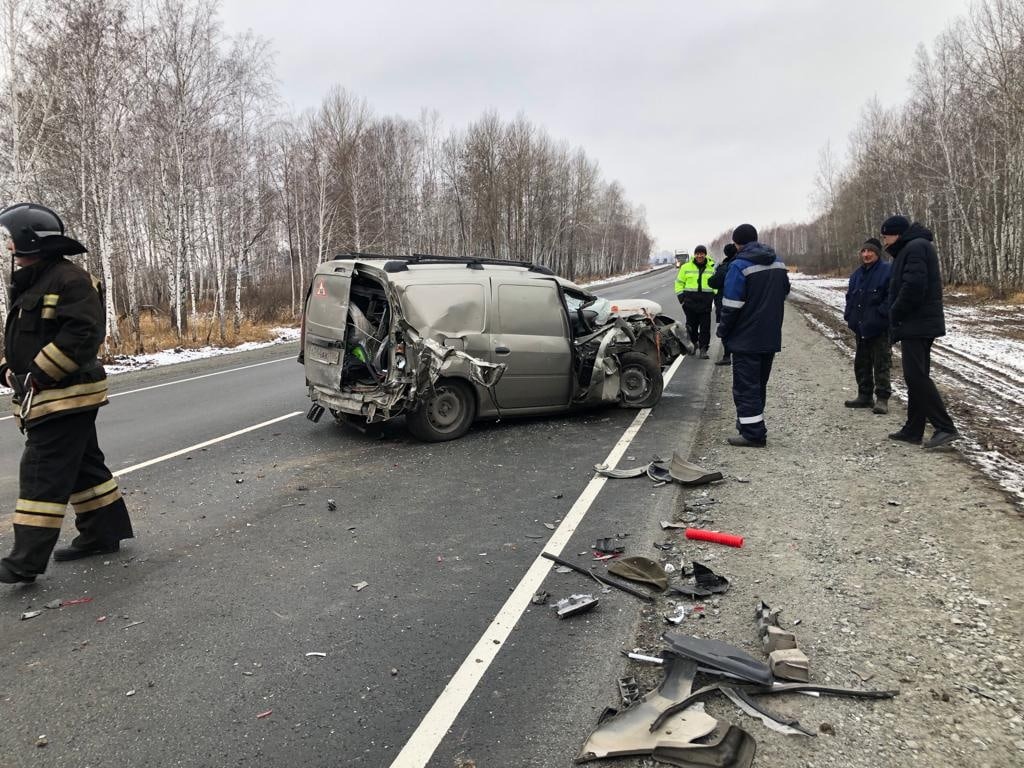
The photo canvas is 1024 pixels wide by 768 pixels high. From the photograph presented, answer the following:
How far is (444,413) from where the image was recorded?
7.27m

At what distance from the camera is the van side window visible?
7.62 meters

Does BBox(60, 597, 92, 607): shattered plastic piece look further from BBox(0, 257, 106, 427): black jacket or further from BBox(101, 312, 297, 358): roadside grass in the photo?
BBox(101, 312, 297, 358): roadside grass

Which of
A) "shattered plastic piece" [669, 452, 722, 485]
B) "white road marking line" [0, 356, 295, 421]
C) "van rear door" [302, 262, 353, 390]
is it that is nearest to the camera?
"shattered plastic piece" [669, 452, 722, 485]

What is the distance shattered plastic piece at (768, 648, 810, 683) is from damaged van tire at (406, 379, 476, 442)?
Answer: 4696 millimetres

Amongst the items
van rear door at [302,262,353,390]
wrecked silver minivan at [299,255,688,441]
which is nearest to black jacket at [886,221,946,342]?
wrecked silver minivan at [299,255,688,441]

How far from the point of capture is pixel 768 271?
21.6 ft

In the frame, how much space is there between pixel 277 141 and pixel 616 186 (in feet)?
230

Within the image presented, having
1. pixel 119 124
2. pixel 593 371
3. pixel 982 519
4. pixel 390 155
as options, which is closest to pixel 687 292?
pixel 593 371

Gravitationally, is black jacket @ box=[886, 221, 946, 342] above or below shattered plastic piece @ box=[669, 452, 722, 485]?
above

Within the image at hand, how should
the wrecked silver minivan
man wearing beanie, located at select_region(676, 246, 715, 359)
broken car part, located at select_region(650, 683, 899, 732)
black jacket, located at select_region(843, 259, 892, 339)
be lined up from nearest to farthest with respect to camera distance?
broken car part, located at select_region(650, 683, 899, 732)
the wrecked silver minivan
black jacket, located at select_region(843, 259, 892, 339)
man wearing beanie, located at select_region(676, 246, 715, 359)

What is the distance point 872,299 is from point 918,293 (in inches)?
64.5

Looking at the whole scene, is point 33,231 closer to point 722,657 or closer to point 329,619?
point 329,619

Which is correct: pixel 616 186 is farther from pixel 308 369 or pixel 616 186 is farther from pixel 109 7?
pixel 308 369

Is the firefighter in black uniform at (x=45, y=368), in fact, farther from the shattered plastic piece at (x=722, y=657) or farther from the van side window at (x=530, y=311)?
the van side window at (x=530, y=311)
